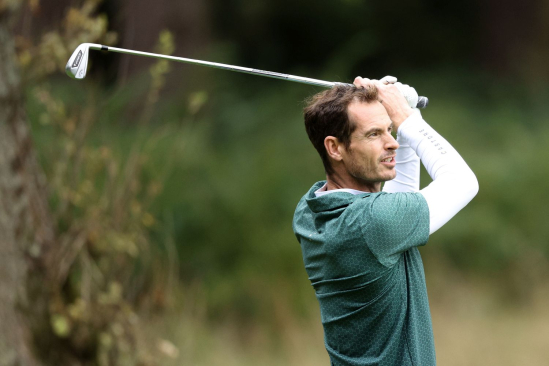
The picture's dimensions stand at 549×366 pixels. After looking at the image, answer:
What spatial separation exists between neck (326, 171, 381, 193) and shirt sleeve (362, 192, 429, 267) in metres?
0.21

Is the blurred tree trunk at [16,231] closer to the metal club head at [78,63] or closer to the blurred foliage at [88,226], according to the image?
the blurred foliage at [88,226]

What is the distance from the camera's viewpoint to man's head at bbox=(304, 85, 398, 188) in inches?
96.3

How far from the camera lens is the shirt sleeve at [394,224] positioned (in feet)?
7.44

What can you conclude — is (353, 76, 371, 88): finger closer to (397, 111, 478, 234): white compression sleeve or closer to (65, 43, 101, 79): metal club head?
(397, 111, 478, 234): white compression sleeve

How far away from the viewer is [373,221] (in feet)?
7.45

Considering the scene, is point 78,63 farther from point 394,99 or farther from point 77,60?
point 394,99

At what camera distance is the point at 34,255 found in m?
4.58

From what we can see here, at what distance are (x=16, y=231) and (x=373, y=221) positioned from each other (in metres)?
2.90

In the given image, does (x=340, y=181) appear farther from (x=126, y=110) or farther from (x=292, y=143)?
(x=292, y=143)

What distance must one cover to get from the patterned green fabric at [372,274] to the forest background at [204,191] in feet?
7.70

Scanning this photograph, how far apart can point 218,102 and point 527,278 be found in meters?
3.44

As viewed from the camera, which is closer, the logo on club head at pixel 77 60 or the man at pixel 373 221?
the man at pixel 373 221

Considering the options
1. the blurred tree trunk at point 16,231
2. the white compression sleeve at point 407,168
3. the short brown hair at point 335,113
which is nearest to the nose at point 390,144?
the short brown hair at point 335,113

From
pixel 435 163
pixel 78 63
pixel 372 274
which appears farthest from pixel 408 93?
pixel 78 63
